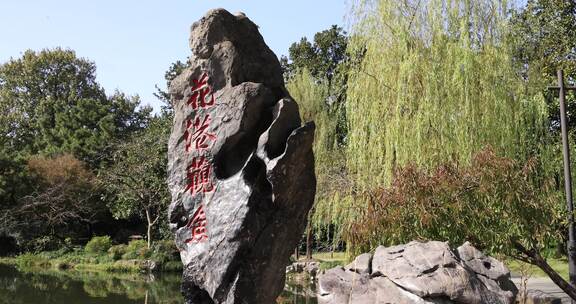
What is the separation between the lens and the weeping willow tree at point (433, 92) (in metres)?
7.38

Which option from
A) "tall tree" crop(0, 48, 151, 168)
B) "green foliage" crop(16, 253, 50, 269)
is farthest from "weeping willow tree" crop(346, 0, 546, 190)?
"tall tree" crop(0, 48, 151, 168)

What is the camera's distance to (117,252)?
16312mm

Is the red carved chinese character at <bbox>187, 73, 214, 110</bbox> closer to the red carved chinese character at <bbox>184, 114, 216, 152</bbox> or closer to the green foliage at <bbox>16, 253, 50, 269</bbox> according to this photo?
the red carved chinese character at <bbox>184, 114, 216, 152</bbox>

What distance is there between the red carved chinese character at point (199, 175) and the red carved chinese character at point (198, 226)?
0.44 feet

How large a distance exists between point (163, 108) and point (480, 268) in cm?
1795

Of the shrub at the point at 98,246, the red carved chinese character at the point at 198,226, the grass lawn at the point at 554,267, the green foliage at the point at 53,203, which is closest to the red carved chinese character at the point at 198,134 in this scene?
the red carved chinese character at the point at 198,226

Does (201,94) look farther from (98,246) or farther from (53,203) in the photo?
(53,203)

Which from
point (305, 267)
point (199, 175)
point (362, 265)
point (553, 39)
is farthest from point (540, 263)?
point (305, 267)

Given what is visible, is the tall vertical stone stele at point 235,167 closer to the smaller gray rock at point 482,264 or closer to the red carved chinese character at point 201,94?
the red carved chinese character at point 201,94

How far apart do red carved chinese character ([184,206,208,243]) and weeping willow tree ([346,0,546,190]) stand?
4021mm

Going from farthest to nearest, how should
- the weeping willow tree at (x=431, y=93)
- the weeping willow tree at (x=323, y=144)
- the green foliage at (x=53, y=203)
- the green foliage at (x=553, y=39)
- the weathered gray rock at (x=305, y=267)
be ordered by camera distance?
the green foliage at (x=53, y=203), the weathered gray rock at (x=305, y=267), the green foliage at (x=553, y=39), the weeping willow tree at (x=323, y=144), the weeping willow tree at (x=431, y=93)

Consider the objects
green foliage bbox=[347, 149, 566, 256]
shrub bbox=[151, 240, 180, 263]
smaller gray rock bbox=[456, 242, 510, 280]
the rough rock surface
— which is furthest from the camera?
shrub bbox=[151, 240, 180, 263]

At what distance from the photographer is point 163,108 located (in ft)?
70.1

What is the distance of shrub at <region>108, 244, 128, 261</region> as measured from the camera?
52.9 feet
